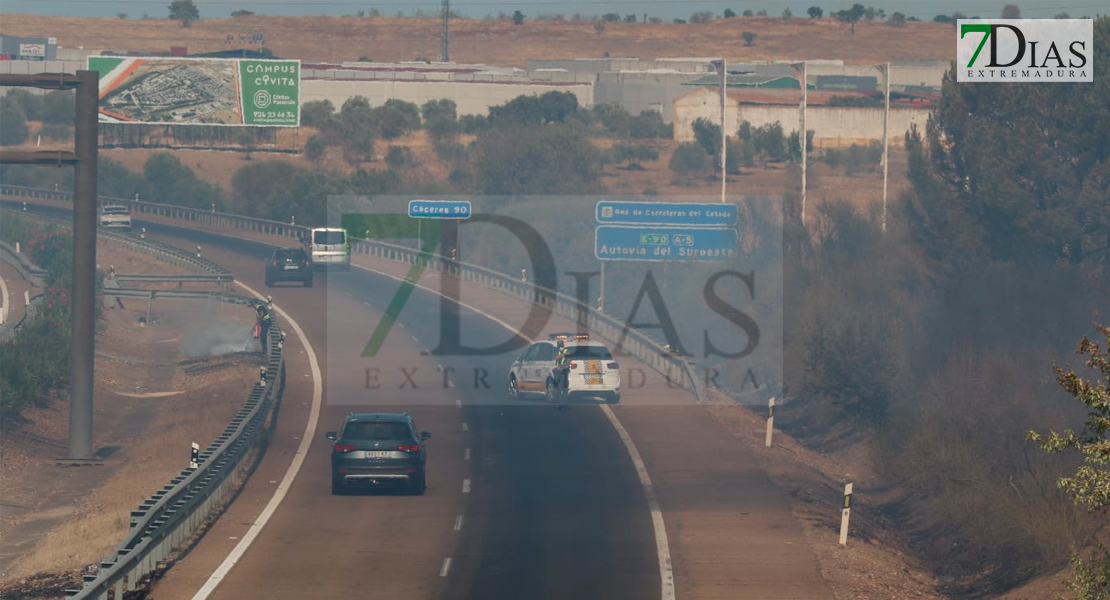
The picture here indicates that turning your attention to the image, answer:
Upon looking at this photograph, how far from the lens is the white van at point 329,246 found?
219 ft

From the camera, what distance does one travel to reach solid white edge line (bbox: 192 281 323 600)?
19.4m

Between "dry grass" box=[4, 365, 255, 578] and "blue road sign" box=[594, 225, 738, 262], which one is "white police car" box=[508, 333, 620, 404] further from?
"blue road sign" box=[594, 225, 738, 262]

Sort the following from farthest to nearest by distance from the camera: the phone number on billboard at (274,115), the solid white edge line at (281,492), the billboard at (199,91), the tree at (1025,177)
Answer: the phone number on billboard at (274,115) → the billboard at (199,91) → the tree at (1025,177) → the solid white edge line at (281,492)

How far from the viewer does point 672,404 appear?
3862 cm

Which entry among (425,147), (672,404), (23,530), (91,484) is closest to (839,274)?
(672,404)

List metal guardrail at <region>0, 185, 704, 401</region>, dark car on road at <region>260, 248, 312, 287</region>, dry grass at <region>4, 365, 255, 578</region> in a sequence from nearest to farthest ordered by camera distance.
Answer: dry grass at <region>4, 365, 255, 578</region>
metal guardrail at <region>0, 185, 704, 401</region>
dark car on road at <region>260, 248, 312, 287</region>

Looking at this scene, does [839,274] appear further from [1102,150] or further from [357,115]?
[357,115]

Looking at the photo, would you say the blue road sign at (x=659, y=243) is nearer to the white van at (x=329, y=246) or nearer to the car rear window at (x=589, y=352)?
the car rear window at (x=589, y=352)

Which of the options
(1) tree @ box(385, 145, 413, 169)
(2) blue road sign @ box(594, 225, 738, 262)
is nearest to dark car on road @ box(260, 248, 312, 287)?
(2) blue road sign @ box(594, 225, 738, 262)

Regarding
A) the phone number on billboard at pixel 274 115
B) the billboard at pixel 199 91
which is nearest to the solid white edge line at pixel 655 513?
the phone number on billboard at pixel 274 115

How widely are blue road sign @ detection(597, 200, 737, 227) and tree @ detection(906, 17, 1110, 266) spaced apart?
33.6 ft

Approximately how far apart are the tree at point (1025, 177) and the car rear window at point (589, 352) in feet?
63.3

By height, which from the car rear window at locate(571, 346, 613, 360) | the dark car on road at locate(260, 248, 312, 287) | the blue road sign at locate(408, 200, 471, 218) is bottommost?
the car rear window at locate(571, 346, 613, 360)

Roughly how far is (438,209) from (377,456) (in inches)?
1495
